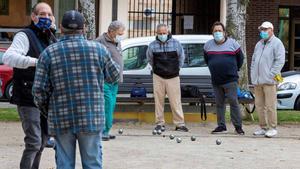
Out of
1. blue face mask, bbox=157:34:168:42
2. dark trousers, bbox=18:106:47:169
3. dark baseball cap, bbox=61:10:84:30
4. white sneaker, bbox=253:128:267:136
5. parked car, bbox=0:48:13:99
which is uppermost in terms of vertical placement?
dark baseball cap, bbox=61:10:84:30

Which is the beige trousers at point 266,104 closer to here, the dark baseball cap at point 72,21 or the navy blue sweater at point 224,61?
the navy blue sweater at point 224,61

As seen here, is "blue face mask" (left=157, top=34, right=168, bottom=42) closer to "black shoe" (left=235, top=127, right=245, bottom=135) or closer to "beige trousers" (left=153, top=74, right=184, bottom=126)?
"beige trousers" (left=153, top=74, right=184, bottom=126)

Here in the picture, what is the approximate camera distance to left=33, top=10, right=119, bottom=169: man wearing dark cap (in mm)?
5957

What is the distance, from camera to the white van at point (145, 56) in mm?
16411

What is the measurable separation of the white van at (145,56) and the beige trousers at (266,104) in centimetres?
416

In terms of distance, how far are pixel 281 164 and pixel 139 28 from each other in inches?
668

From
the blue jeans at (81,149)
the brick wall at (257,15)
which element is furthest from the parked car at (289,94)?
the blue jeans at (81,149)

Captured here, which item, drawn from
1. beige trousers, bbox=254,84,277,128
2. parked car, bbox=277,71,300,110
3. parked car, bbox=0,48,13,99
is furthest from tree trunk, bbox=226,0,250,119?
parked car, bbox=0,48,13,99

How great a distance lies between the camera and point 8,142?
1102cm

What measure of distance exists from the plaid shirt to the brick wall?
20.9m

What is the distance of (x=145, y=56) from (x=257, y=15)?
442 inches

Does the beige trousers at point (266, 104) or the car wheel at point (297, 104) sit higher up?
the beige trousers at point (266, 104)

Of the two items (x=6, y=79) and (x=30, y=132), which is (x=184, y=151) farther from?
(x=6, y=79)

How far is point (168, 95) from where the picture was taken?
12.9m
